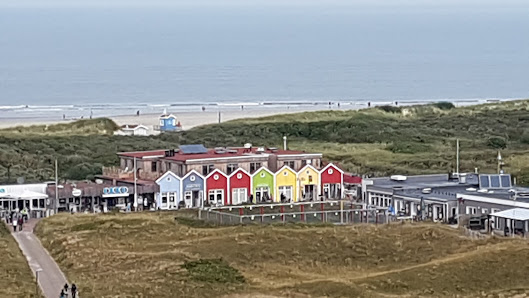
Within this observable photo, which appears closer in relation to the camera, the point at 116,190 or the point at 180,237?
the point at 180,237

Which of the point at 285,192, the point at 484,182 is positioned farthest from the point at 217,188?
the point at 484,182

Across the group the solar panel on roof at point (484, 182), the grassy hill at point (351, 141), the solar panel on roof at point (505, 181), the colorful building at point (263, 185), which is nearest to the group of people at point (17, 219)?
the grassy hill at point (351, 141)

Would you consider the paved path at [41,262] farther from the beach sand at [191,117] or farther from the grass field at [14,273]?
the beach sand at [191,117]

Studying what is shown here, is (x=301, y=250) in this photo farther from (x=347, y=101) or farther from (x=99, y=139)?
(x=347, y=101)

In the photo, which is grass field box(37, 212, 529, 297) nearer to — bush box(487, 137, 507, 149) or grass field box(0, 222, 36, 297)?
grass field box(0, 222, 36, 297)

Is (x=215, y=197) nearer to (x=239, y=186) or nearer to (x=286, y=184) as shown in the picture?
(x=239, y=186)

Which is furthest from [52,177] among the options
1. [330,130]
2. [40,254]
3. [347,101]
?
[347,101]

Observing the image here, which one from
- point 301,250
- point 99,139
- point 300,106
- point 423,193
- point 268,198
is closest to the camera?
point 301,250
